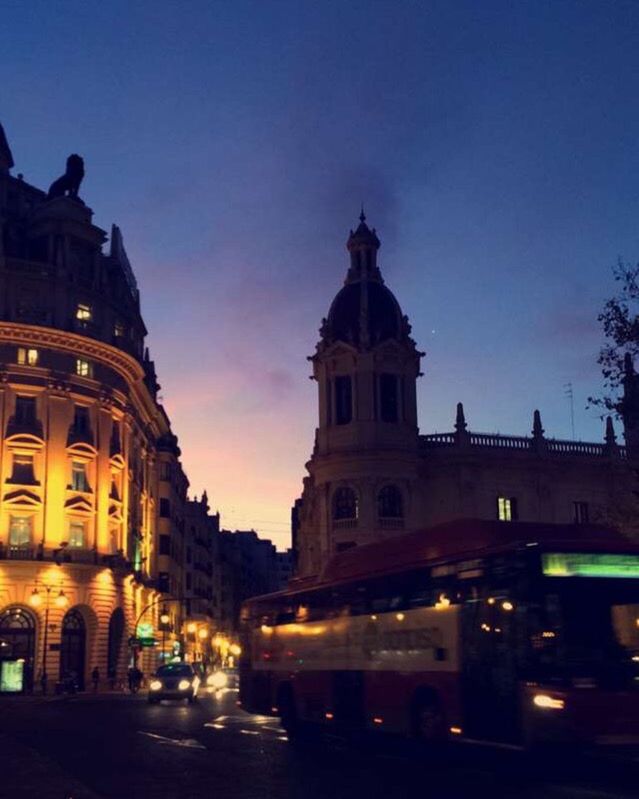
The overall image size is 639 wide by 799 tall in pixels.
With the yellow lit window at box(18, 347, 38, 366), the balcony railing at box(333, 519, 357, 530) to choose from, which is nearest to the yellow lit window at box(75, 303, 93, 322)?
the yellow lit window at box(18, 347, 38, 366)

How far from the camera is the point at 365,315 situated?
2645 inches

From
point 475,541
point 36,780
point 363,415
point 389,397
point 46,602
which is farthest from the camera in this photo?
point 389,397

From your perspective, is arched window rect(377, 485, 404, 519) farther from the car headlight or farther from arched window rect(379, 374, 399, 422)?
the car headlight

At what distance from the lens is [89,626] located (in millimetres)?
60188

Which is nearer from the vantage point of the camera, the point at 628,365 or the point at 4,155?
the point at 628,365

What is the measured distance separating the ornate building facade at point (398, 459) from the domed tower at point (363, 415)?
64mm

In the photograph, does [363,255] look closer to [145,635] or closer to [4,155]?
[4,155]

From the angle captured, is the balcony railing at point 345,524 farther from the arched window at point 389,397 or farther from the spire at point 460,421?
the spire at point 460,421

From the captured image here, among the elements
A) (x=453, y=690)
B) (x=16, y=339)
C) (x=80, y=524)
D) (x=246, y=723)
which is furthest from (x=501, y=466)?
(x=453, y=690)

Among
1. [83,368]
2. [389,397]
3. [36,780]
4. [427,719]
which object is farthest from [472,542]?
[83,368]

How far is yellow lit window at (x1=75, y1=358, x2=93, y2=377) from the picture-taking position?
205 ft

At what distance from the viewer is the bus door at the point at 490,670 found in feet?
50.7

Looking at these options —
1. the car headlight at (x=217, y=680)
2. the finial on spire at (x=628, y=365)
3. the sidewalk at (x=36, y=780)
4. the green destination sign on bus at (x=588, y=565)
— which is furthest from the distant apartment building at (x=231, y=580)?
the green destination sign on bus at (x=588, y=565)

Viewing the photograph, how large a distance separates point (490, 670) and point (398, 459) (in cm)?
4784
